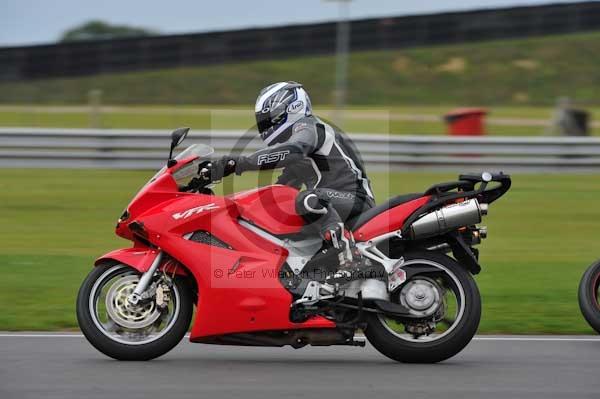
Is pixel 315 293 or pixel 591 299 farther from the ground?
pixel 315 293

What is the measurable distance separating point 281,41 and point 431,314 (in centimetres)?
2556

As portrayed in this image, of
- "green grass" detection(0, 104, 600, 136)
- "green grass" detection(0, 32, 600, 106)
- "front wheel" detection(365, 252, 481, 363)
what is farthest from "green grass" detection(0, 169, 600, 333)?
"green grass" detection(0, 32, 600, 106)

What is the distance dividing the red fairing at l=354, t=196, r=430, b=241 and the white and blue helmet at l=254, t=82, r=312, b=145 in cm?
78

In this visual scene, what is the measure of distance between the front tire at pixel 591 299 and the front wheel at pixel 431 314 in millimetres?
1069

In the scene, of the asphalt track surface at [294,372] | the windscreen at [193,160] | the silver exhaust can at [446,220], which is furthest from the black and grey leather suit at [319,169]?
the asphalt track surface at [294,372]

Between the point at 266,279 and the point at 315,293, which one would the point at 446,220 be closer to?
the point at 315,293

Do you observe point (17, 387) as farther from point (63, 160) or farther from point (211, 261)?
point (63, 160)

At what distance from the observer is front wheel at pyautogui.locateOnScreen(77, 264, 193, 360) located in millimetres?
6707

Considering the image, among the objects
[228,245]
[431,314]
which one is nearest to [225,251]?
[228,245]

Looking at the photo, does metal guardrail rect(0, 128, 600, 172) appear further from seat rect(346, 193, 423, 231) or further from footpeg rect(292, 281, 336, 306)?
footpeg rect(292, 281, 336, 306)

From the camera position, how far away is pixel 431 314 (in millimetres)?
6777

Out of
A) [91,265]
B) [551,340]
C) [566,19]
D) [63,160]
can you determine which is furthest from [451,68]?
[551,340]

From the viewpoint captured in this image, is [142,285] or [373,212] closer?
[142,285]

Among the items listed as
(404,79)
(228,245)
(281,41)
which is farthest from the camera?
(404,79)
